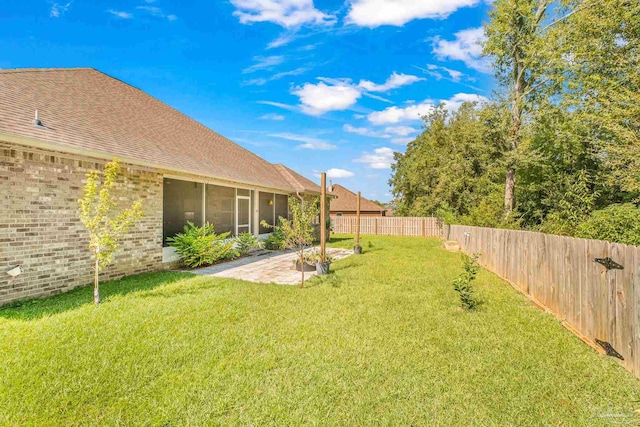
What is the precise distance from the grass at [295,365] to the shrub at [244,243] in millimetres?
5202

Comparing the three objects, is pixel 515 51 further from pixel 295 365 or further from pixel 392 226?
pixel 295 365

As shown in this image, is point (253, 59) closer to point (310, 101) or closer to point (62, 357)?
point (310, 101)

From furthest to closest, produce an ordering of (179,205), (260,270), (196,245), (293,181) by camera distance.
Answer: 1. (293,181)
2. (179,205)
3. (260,270)
4. (196,245)

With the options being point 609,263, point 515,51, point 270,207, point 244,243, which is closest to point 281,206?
point 270,207

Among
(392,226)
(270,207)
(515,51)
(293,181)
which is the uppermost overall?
(515,51)

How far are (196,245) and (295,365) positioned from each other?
6.08m

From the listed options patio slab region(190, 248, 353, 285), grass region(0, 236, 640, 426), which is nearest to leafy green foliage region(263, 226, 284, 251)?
patio slab region(190, 248, 353, 285)

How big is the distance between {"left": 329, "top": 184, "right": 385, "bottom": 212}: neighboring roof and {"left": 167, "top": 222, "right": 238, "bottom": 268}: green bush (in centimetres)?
2455

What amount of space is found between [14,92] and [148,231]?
3.72 metres

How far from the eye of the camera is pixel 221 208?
1049 centimetres

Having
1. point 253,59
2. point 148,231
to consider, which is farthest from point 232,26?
point 148,231

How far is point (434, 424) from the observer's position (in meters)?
2.53

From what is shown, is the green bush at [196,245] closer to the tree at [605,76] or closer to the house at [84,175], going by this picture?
the house at [84,175]

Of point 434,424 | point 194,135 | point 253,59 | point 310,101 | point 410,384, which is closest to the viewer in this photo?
point 434,424
